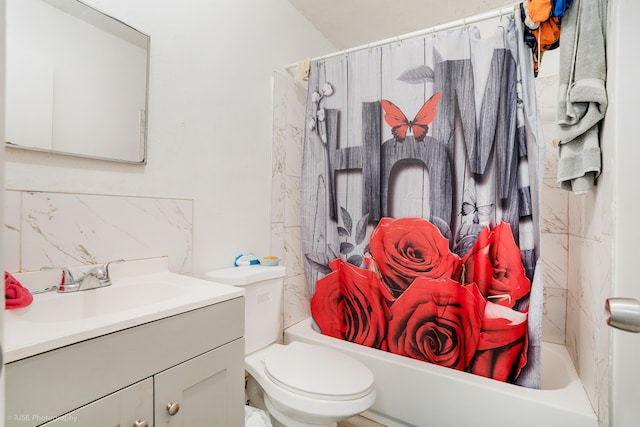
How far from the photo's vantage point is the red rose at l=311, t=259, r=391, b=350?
1.62 metres

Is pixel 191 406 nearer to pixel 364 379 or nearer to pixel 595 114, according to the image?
pixel 364 379

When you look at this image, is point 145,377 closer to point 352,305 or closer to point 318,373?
point 318,373

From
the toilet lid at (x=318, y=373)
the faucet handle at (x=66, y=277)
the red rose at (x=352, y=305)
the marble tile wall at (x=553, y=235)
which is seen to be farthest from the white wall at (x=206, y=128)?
the marble tile wall at (x=553, y=235)

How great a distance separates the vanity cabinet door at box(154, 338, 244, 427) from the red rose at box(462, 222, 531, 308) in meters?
1.04

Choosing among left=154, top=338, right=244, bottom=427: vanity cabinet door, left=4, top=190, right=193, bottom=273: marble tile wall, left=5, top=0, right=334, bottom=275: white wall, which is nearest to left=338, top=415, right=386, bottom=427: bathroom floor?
left=154, top=338, right=244, bottom=427: vanity cabinet door

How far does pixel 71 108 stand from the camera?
1.00 meters

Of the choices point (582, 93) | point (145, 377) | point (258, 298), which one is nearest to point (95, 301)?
point (145, 377)

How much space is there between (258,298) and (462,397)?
3.26ft

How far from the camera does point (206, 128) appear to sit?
1.42 metres

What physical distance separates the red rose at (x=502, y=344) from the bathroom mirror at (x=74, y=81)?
1.60 m

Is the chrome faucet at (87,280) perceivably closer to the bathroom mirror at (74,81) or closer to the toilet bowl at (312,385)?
the bathroom mirror at (74,81)

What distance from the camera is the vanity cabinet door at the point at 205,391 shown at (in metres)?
0.80

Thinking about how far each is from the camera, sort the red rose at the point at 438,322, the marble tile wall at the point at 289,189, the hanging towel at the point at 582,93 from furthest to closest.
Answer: the marble tile wall at the point at 289,189 → the red rose at the point at 438,322 → the hanging towel at the point at 582,93

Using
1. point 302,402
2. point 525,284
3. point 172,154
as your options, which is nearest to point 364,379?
point 302,402
